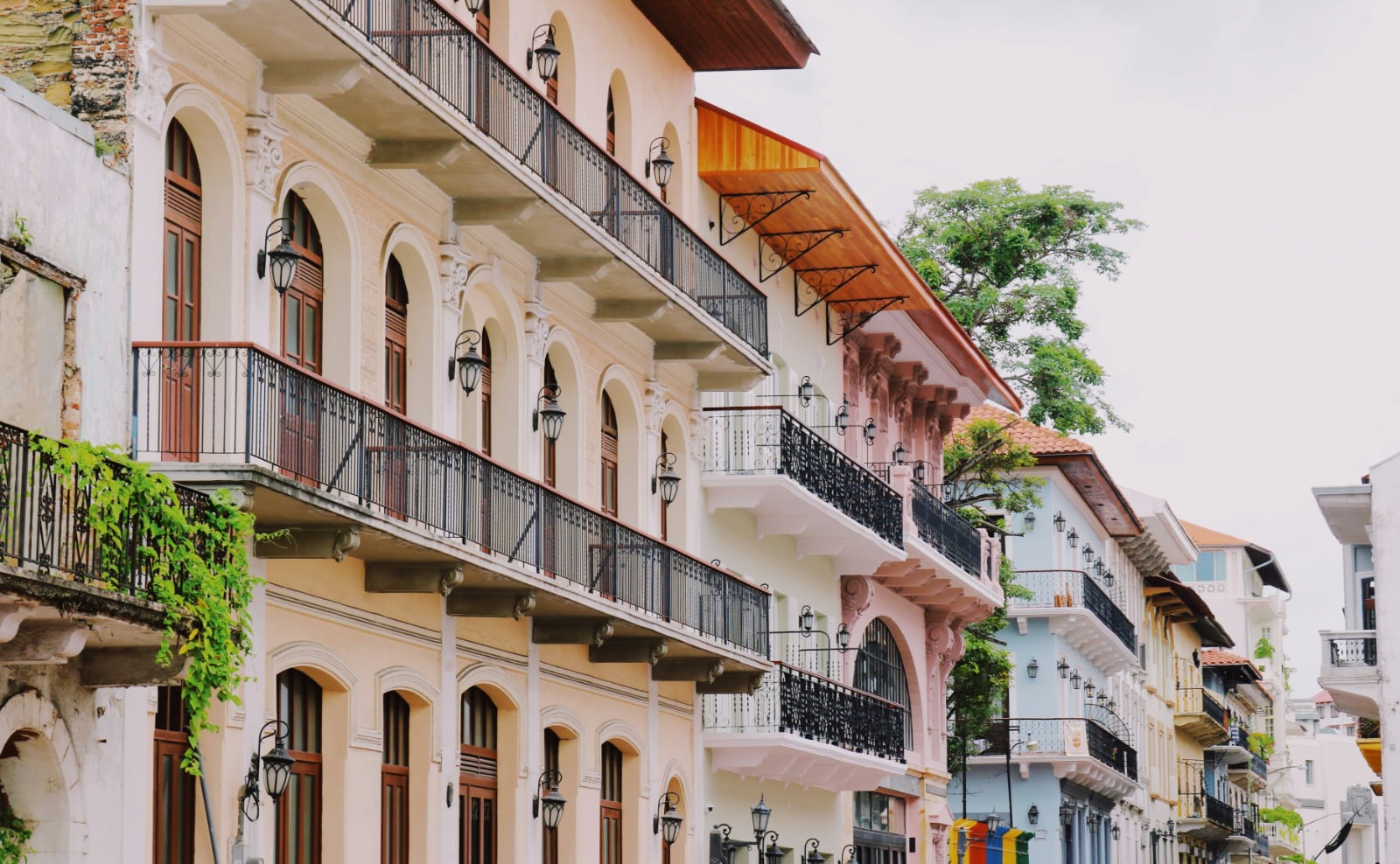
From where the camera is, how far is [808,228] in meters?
30.9

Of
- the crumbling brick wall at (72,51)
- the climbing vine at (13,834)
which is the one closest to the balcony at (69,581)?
the climbing vine at (13,834)

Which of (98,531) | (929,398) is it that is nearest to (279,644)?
(98,531)

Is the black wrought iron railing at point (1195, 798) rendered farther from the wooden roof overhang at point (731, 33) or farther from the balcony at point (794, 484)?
the wooden roof overhang at point (731, 33)

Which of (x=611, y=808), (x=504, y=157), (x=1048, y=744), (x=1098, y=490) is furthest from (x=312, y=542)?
(x=1098, y=490)

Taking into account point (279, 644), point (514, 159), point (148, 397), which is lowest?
point (279, 644)

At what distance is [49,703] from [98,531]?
4.59 feet

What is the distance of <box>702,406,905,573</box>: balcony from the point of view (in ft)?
93.5

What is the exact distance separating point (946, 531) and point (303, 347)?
790 inches

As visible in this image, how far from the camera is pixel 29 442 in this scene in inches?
507

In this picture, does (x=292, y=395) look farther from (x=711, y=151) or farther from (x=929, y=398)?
(x=929, y=398)

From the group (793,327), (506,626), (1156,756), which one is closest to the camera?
(506,626)

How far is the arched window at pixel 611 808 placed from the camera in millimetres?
24781

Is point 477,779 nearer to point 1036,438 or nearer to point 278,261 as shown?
point 278,261

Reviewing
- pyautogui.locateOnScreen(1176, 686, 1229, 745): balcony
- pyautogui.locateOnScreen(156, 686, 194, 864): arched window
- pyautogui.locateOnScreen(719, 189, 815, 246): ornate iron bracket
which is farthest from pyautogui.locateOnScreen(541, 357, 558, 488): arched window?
pyautogui.locateOnScreen(1176, 686, 1229, 745): balcony
